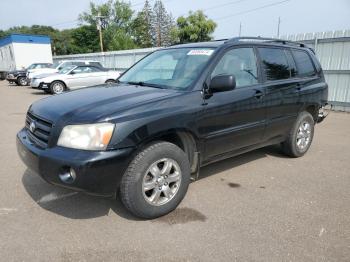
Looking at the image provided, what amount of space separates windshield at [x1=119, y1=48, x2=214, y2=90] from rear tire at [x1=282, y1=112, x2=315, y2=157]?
7.26 feet

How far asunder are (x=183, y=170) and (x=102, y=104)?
112cm

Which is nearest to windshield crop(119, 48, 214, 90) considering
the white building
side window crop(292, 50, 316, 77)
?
side window crop(292, 50, 316, 77)

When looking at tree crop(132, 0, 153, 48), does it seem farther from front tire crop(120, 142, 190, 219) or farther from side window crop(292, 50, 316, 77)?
front tire crop(120, 142, 190, 219)

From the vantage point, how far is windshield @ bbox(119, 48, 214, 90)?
390 centimetres

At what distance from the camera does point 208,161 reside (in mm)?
4004

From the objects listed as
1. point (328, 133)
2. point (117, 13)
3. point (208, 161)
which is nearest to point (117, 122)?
point (208, 161)

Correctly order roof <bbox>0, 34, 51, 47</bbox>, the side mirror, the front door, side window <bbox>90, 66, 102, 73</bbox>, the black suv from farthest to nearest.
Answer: roof <bbox>0, 34, 51, 47</bbox>
side window <bbox>90, 66, 102, 73</bbox>
the front door
the side mirror
the black suv

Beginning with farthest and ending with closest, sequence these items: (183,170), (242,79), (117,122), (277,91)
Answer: (277,91) → (242,79) → (183,170) → (117,122)

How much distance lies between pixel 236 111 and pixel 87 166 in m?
2.04

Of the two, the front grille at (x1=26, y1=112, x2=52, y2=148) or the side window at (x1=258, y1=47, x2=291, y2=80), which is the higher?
the side window at (x1=258, y1=47, x2=291, y2=80)

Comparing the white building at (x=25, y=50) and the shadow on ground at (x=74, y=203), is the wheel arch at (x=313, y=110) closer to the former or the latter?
the shadow on ground at (x=74, y=203)

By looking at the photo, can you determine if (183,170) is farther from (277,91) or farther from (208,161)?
(277,91)

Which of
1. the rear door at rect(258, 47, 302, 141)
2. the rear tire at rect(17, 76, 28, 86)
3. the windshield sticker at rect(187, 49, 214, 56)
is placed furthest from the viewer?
the rear tire at rect(17, 76, 28, 86)

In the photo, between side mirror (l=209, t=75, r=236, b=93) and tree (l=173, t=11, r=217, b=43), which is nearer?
side mirror (l=209, t=75, r=236, b=93)
